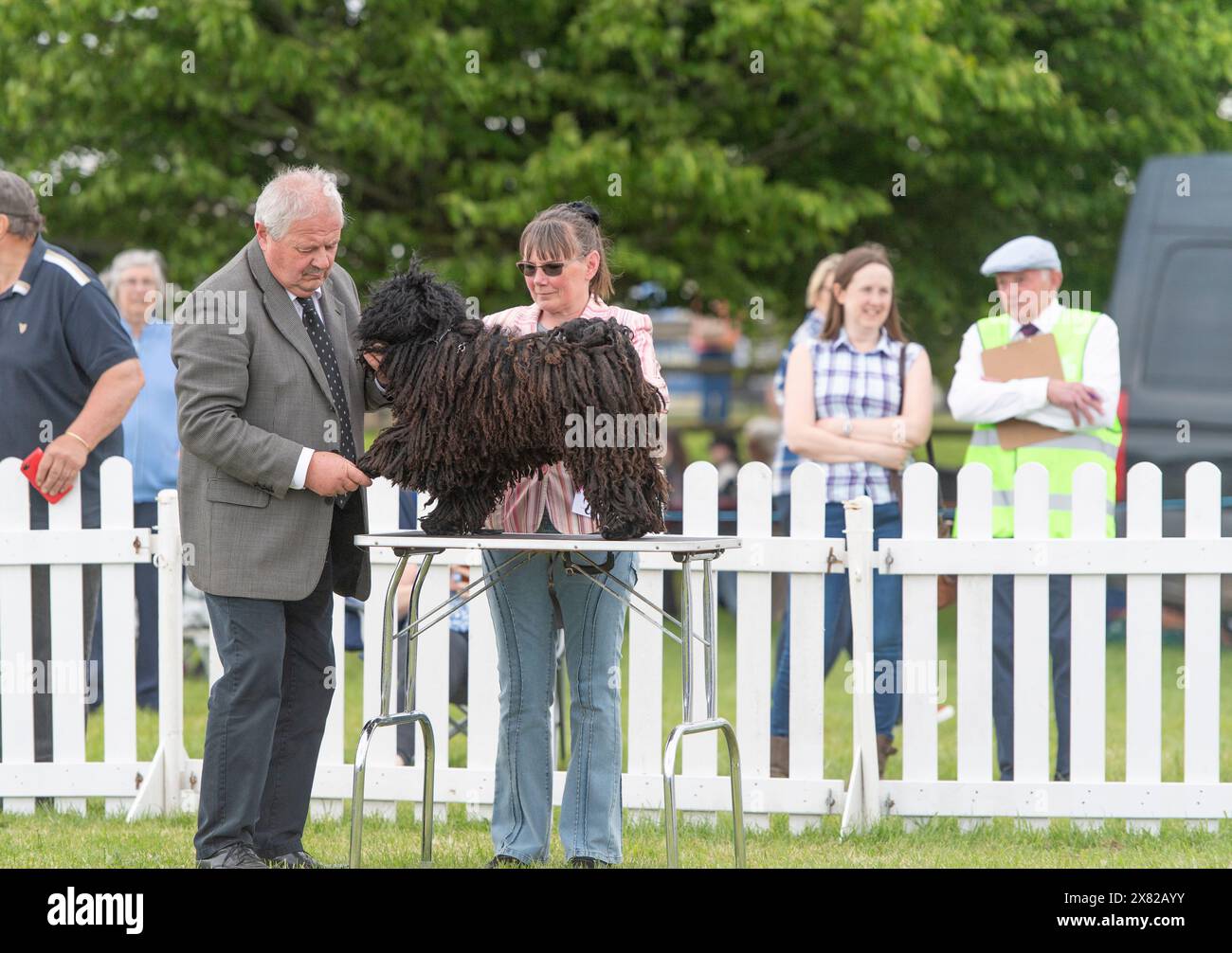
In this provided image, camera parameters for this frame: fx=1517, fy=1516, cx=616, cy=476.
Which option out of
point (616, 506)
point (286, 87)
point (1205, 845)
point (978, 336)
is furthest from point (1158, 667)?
point (286, 87)

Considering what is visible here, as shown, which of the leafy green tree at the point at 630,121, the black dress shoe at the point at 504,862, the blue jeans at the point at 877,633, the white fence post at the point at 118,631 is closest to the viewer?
the black dress shoe at the point at 504,862

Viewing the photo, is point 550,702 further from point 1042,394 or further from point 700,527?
point 1042,394

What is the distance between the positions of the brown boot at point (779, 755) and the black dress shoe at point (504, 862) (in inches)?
54.2

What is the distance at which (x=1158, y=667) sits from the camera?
521 cm

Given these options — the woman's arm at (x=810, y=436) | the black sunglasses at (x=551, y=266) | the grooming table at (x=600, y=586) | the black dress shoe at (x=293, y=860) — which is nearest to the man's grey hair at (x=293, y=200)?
the black sunglasses at (x=551, y=266)

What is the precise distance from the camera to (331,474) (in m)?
4.08

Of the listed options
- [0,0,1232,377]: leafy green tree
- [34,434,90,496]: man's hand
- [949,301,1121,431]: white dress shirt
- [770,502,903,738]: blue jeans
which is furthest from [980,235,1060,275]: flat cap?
[0,0,1232,377]: leafy green tree

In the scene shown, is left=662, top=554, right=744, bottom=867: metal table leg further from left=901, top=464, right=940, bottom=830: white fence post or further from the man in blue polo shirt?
the man in blue polo shirt

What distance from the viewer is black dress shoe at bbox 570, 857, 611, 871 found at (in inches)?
170

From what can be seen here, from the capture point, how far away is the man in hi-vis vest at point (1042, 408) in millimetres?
5695

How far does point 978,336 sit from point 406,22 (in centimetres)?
537

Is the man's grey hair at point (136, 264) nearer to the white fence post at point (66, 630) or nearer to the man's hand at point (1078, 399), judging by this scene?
the white fence post at point (66, 630)

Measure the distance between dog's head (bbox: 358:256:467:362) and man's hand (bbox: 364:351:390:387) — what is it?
0.05 metres

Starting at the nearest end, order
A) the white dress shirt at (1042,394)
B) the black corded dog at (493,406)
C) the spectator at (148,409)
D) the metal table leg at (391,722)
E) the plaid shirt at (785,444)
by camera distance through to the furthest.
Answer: the black corded dog at (493,406) < the metal table leg at (391,722) < the white dress shirt at (1042,394) < the plaid shirt at (785,444) < the spectator at (148,409)
